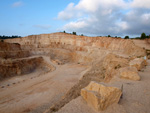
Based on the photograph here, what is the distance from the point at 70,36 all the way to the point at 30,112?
35.7 meters

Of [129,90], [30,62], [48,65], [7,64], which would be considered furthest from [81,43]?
[129,90]

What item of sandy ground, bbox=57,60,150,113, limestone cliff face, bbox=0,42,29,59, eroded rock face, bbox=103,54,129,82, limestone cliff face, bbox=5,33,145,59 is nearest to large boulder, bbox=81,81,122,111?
sandy ground, bbox=57,60,150,113

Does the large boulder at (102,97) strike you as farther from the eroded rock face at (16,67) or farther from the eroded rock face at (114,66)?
the eroded rock face at (16,67)

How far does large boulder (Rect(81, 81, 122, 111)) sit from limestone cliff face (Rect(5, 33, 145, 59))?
1845cm

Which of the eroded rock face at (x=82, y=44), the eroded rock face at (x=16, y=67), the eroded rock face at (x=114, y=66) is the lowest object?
the eroded rock face at (x=16, y=67)

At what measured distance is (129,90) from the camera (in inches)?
217

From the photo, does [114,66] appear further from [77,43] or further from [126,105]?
[77,43]

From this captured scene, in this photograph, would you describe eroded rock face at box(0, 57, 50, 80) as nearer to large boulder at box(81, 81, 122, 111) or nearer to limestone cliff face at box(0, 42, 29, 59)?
limestone cliff face at box(0, 42, 29, 59)

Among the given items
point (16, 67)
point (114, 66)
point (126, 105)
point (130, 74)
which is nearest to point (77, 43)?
point (16, 67)

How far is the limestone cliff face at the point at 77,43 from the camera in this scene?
28.9 metres

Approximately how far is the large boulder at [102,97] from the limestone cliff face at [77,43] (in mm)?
18446

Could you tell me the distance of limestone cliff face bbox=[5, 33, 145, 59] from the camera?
28859mm

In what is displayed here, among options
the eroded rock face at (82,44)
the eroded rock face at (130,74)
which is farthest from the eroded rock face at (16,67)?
the eroded rock face at (130,74)

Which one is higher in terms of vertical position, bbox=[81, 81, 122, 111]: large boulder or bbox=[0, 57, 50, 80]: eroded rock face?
bbox=[81, 81, 122, 111]: large boulder
